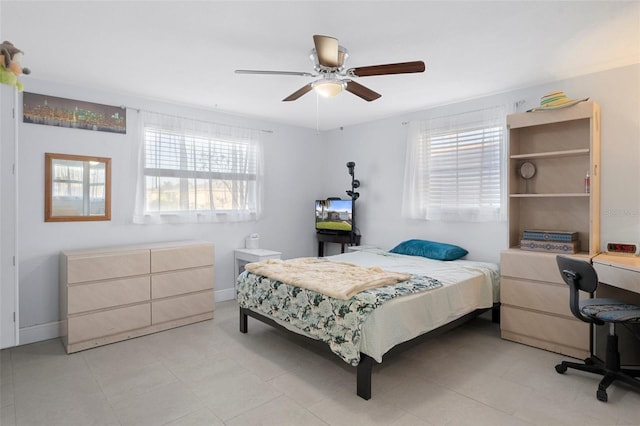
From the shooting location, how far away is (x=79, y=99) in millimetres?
3574

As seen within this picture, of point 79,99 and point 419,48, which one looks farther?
point 79,99

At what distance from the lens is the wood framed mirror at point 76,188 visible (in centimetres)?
340

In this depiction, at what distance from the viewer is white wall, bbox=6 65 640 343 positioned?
312 cm

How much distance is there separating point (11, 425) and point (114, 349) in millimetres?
1103

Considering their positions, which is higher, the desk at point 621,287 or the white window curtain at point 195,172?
the white window curtain at point 195,172

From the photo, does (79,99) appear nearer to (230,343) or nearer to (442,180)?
(230,343)

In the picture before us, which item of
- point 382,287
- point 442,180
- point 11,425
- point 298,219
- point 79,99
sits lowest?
point 11,425

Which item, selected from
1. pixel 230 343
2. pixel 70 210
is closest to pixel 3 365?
pixel 70 210

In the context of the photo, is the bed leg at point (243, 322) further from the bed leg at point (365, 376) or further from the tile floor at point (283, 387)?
the bed leg at point (365, 376)

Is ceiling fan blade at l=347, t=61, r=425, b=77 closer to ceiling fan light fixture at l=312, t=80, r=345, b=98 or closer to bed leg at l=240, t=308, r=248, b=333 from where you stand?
ceiling fan light fixture at l=312, t=80, r=345, b=98

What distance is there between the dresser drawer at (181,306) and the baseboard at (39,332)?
95 centimetres

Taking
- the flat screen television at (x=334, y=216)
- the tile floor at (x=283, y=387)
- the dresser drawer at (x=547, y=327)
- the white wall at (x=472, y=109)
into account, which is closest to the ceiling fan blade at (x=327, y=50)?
the tile floor at (x=283, y=387)

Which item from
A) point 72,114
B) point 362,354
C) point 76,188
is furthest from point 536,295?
point 72,114

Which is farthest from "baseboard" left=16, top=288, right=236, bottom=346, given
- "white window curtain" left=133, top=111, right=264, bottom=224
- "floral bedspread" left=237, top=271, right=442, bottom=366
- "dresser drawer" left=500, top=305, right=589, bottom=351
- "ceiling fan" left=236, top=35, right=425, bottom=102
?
"dresser drawer" left=500, top=305, right=589, bottom=351
